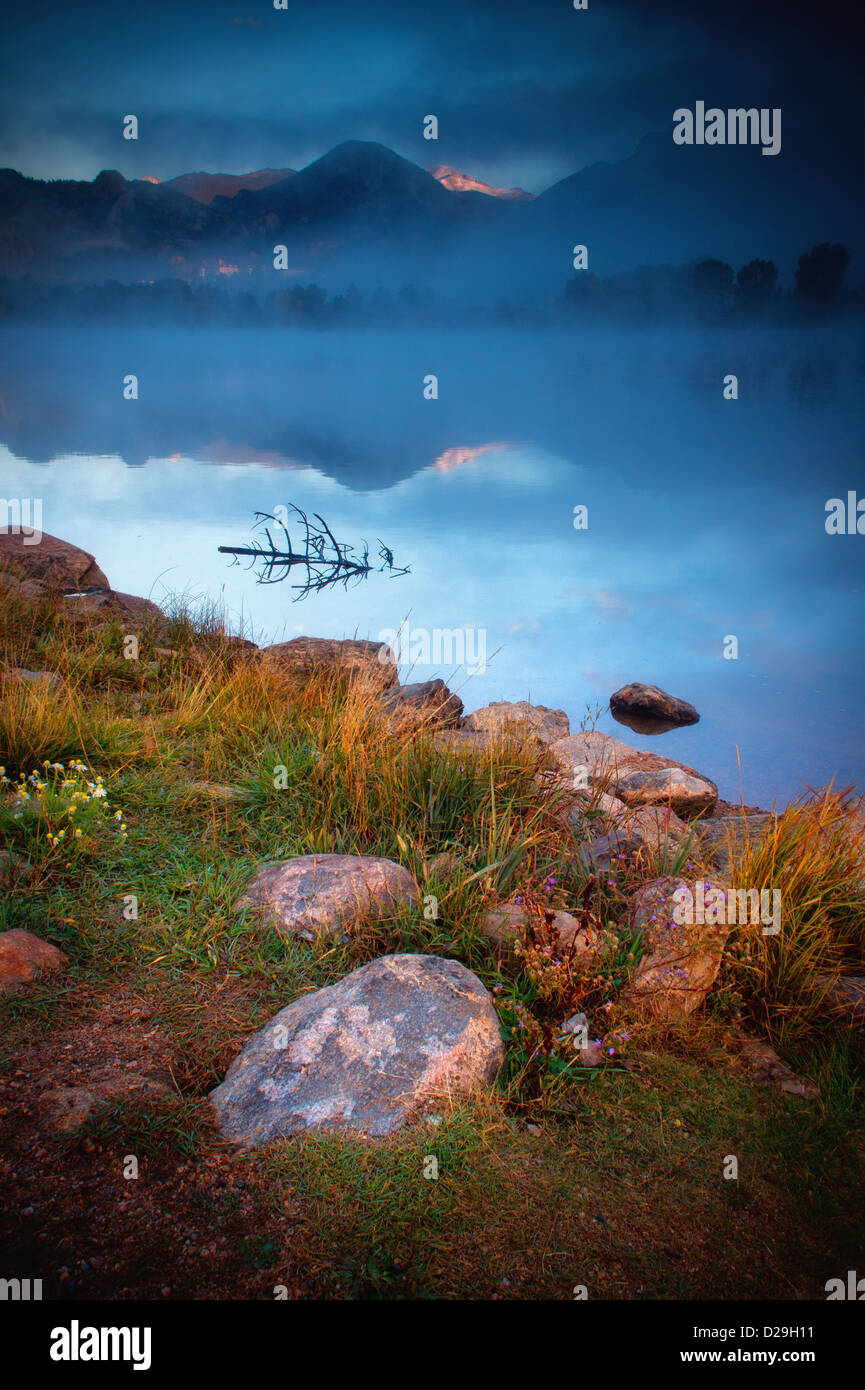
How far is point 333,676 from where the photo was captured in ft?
24.1

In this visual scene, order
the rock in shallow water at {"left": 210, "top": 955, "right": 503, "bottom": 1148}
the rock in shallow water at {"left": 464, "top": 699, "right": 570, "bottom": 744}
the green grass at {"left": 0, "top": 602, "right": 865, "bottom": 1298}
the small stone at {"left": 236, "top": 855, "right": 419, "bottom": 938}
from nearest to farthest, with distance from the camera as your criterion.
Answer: the green grass at {"left": 0, "top": 602, "right": 865, "bottom": 1298}, the rock in shallow water at {"left": 210, "top": 955, "right": 503, "bottom": 1148}, the small stone at {"left": 236, "top": 855, "right": 419, "bottom": 938}, the rock in shallow water at {"left": 464, "top": 699, "right": 570, "bottom": 744}

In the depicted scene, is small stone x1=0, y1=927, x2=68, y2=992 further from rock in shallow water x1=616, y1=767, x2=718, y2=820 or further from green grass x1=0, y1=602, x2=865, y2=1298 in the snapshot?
rock in shallow water x1=616, y1=767, x2=718, y2=820

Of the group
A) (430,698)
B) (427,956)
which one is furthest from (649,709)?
(427,956)

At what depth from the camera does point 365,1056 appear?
296 centimetres

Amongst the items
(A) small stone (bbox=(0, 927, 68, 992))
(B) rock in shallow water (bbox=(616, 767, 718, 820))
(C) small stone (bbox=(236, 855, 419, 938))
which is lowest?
(A) small stone (bbox=(0, 927, 68, 992))

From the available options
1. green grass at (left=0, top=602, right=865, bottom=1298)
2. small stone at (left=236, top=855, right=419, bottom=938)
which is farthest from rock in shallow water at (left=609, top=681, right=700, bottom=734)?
small stone at (left=236, top=855, right=419, bottom=938)

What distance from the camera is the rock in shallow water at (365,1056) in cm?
280

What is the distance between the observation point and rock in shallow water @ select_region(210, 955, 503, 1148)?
2797mm

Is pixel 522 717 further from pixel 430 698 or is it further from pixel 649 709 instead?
pixel 649 709

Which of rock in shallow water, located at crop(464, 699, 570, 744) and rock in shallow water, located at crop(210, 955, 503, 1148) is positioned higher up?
rock in shallow water, located at crop(464, 699, 570, 744)

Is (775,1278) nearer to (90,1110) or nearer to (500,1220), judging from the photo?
(500,1220)

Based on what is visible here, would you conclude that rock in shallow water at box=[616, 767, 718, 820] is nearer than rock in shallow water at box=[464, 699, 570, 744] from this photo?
Yes
